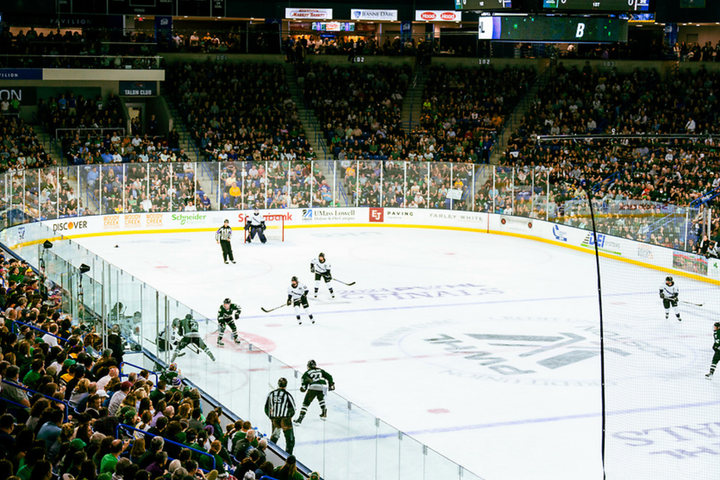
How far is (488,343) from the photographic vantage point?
1600 centimetres

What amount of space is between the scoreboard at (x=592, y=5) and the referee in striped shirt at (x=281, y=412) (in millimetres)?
10672

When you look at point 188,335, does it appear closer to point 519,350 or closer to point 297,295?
point 297,295

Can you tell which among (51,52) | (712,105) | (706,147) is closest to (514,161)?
(712,105)

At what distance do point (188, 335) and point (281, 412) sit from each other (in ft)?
8.65

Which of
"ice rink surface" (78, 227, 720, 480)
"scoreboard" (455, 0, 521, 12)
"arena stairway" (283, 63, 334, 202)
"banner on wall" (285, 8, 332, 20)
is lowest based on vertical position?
"ice rink surface" (78, 227, 720, 480)

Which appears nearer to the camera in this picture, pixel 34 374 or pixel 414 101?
pixel 34 374

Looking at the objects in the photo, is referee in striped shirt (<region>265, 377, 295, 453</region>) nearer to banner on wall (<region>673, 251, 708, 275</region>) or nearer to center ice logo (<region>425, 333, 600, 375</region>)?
center ice logo (<region>425, 333, 600, 375</region>)

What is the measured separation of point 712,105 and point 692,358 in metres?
20.7

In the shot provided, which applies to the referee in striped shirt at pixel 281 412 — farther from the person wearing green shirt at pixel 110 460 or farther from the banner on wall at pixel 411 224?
the banner on wall at pixel 411 224

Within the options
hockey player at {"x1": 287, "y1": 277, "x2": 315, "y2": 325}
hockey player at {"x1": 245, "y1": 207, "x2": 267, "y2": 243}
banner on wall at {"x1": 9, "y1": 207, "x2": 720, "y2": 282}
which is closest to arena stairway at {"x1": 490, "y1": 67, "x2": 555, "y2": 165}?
banner on wall at {"x1": 9, "y1": 207, "x2": 720, "y2": 282}

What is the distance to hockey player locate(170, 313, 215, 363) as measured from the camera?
11656mm

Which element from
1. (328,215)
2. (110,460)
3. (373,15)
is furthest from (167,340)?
(373,15)

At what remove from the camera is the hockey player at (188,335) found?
11656mm

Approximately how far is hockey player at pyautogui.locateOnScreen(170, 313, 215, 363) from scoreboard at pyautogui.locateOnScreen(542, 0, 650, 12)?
32.4 feet
